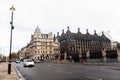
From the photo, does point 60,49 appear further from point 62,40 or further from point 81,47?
point 81,47

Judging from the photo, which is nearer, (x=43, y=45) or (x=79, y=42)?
(x=43, y=45)

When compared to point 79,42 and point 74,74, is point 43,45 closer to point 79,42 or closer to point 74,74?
point 79,42

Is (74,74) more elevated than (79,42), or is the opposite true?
(79,42)

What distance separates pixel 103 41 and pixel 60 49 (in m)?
36.4

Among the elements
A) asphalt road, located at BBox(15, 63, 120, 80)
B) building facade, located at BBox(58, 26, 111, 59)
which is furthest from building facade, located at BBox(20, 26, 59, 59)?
asphalt road, located at BBox(15, 63, 120, 80)

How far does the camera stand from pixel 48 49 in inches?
5487

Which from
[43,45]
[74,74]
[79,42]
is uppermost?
[79,42]

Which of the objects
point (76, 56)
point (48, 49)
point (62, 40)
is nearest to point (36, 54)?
point (48, 49)

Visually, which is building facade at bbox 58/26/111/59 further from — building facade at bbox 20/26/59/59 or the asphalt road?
the asphalt road

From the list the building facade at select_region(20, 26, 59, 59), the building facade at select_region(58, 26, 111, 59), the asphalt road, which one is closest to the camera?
the asphalt road

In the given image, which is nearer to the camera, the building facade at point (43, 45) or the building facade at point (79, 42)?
the building facade at point (79, 42)

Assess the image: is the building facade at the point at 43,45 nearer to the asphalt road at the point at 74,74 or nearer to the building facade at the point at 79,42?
the building facade at the point at 79,42

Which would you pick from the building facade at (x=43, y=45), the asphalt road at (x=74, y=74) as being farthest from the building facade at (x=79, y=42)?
the asphalt road at (x=74, y=74)

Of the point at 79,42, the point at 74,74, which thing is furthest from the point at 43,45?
the point at 74,74
